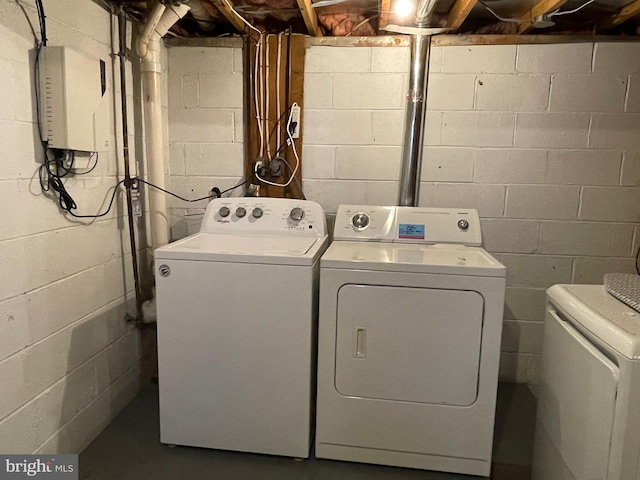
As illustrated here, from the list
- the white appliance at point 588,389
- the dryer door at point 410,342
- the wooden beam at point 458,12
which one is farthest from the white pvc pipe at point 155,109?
the white appliance at point 588,389

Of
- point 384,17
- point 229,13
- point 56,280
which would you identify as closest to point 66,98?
point 56,280

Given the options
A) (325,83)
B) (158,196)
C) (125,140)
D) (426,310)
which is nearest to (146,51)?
(125,140)

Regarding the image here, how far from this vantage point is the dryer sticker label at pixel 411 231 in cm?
225

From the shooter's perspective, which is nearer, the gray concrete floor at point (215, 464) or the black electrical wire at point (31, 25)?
the black electrical wire at point (31, 25)

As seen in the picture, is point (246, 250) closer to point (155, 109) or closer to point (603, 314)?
point (155, 109)

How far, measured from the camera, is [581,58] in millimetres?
2299

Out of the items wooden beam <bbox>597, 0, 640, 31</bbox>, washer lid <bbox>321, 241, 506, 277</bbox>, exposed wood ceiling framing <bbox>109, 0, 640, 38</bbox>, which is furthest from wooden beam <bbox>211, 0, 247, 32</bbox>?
wooden beam <bbox>597, 0, 640, 31</bbox>

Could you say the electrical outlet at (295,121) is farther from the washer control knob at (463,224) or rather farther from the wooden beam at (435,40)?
the washer control knob at (463,224)

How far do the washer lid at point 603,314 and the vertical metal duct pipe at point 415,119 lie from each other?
1.01 m

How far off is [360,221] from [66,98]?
1321 mm

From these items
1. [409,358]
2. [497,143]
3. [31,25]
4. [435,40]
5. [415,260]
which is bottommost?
[409,358]

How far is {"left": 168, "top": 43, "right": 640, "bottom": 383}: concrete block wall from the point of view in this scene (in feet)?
7.64

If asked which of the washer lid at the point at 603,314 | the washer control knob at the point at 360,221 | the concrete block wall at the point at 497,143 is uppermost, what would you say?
the concrete block wall at the point at 497,143

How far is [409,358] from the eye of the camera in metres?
1.79
